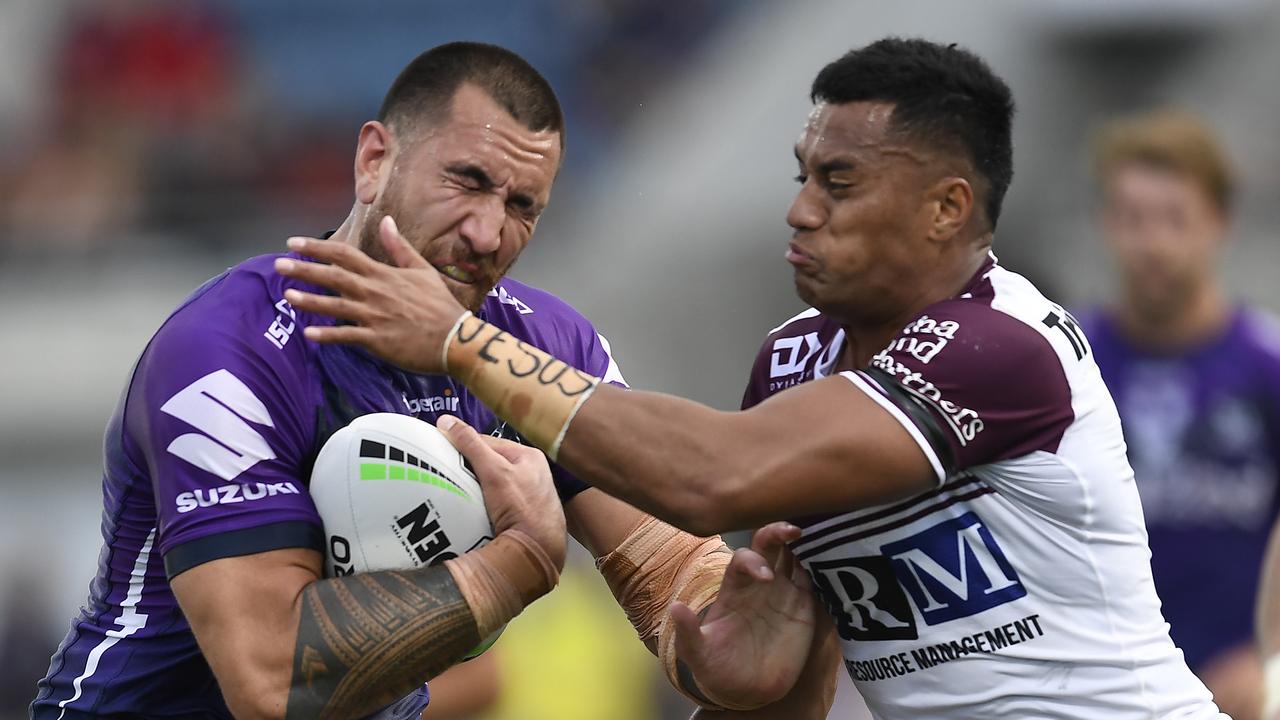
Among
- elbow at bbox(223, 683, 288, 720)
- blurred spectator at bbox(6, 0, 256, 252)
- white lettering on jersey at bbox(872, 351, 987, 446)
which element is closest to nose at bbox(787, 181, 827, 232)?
white lettering on jersey at bbox(872, 351, 987, 446)

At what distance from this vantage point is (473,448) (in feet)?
12.9

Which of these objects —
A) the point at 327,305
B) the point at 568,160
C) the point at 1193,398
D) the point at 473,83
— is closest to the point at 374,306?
the point at 327,305

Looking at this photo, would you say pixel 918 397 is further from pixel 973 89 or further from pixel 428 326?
pixel 428 326

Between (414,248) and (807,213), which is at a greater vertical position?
Result: (414,248)

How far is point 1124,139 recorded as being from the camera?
6797 mm

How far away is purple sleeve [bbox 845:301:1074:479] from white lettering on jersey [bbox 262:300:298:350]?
4.47 ft

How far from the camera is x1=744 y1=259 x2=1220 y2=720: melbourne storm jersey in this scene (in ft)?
12.1

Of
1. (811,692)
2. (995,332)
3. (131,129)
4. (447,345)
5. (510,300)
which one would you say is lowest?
(811,692)

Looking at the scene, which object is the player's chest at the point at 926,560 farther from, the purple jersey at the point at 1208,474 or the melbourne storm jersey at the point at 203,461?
the purple jersey at the point at 1208,474

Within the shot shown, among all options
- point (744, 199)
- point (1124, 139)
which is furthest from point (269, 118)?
point (1124, 139)

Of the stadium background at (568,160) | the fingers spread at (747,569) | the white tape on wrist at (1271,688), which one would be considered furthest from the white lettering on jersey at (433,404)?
the stadium background at (568,160)

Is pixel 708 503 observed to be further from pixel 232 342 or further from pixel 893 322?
pixel 232 342

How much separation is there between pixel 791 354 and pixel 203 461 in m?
1.52

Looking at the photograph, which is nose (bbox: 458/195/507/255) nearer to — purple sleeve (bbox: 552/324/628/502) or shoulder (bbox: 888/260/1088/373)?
purple sleeve (bbox: 552/324/628/502)
